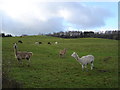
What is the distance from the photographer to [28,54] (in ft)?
65.6

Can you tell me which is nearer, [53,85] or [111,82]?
[53,85]

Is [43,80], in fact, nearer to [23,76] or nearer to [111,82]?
[23,76]

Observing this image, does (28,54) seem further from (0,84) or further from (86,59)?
(0,84)

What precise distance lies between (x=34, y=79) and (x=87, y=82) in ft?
12.4

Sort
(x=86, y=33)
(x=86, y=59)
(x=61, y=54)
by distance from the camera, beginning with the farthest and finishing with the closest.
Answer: (x=86, y=33)
(x=61, y=54)
(x=86, y=59)

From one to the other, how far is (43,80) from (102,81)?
14.0 feet

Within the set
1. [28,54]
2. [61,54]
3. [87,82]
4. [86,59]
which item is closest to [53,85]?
[87,82]

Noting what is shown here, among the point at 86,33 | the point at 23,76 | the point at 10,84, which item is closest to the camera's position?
the point at 10,84

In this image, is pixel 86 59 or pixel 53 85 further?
pixel 86 59

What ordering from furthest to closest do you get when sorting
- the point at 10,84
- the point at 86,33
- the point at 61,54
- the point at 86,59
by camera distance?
the point at 86,33
the point at 61,54
the point at 86,59
the point at 10,84

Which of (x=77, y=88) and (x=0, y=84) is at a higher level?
(x=0, y=84)

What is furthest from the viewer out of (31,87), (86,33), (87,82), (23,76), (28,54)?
(86,33)

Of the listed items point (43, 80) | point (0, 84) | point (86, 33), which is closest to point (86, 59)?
point (43, 80)

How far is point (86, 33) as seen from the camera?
507 feet
